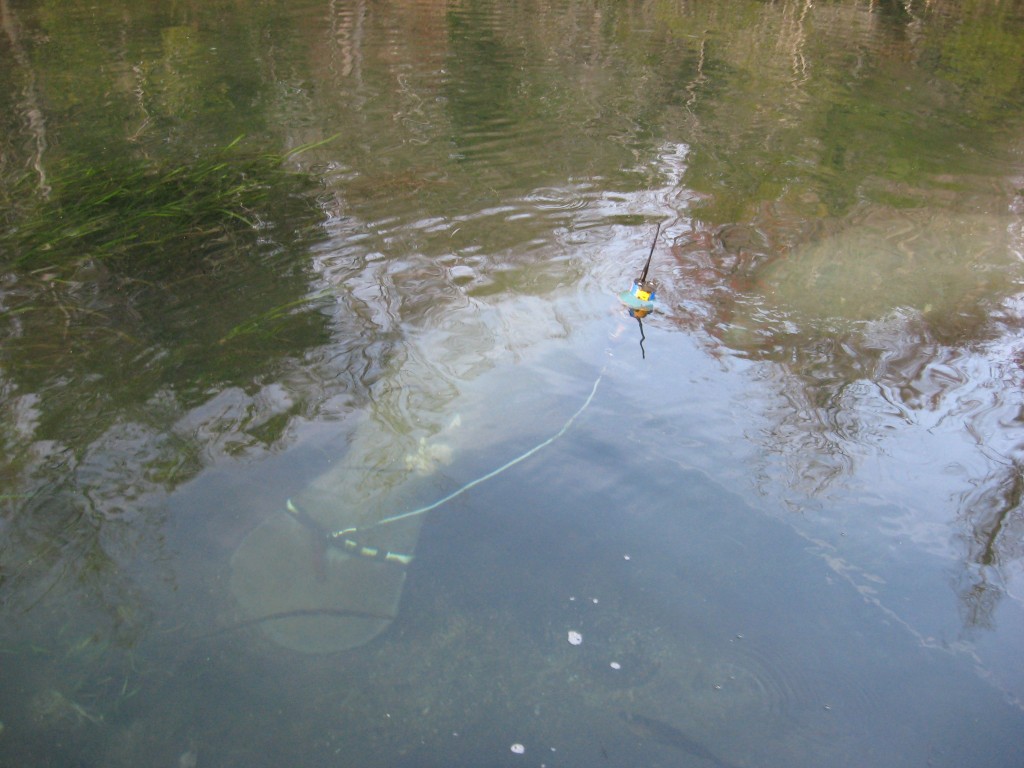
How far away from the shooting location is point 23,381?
3412 mm

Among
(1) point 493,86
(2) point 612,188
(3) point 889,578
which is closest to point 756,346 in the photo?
(3) point 889,578

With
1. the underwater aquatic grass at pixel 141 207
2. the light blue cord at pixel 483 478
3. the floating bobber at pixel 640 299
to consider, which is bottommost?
the light blue cord at pixel 483 478

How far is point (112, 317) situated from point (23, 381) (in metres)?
0.57

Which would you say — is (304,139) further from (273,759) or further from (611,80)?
(273,759)

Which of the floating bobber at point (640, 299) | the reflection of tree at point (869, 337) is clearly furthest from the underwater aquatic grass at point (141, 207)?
the reflection of tree at point (869, 337)

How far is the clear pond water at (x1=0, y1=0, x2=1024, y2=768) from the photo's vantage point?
226 centimetres

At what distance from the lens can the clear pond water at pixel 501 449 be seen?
7.40 ft

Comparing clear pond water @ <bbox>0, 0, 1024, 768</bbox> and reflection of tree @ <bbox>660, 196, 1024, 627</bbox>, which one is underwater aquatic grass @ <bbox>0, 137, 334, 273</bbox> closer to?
clear pond water @ <bbox>0, 0, 1024, 768</bbox>

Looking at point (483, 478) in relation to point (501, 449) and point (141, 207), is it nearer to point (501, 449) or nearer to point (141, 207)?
point (501, 449)

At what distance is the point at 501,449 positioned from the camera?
3.17m

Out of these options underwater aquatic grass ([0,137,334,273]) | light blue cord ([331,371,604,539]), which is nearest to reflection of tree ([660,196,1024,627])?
light blue cord ([331,371,604,539])

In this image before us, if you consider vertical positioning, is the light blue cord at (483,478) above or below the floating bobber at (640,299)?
below

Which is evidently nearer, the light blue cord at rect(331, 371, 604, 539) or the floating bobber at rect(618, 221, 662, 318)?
the light blue cord at rect(331, 371, 604, 539)

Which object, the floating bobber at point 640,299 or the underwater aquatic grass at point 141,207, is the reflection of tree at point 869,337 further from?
the underwater aquatic grass at point 141,207
